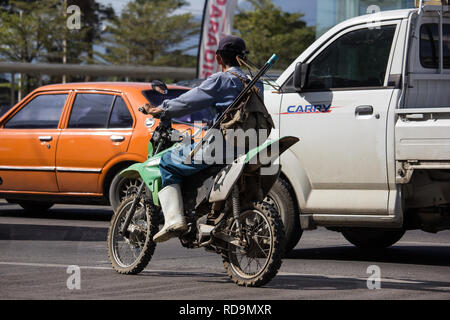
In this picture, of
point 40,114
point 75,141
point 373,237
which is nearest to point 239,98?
point 373,237

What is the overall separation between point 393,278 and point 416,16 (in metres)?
2.35

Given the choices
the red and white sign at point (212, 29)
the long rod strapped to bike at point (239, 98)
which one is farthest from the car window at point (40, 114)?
the red and white sign at point (212, 29)

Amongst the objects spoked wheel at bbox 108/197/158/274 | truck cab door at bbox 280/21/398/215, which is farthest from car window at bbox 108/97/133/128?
spoked wheel at bbox 108/197/158/274

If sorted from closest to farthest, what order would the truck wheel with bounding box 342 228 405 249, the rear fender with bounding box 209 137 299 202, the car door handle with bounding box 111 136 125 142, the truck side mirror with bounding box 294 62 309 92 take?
the rear fender with bounding box 209 137 299 202 < the truck side mirror with bounding box 294 62 309 92 < the truck wheel with bounding box 342 228 405 249 < the car door handle with bounding box 111 136 125 142

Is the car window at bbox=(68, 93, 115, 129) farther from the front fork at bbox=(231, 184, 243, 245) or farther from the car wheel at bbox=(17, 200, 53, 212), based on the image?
the front fork at bbox=(231, 184, 243, 245)

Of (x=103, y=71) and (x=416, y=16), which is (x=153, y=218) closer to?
(x=416, y=16)

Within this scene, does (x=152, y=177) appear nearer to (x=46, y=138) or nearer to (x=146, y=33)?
(x=46, y=138)

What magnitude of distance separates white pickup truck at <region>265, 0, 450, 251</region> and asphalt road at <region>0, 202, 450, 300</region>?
494mm

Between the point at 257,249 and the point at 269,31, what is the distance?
1947 inches

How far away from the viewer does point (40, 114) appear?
12086 mm

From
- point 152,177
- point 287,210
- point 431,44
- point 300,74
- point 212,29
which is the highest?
point 212,29

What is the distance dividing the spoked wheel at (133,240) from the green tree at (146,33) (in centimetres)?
5065

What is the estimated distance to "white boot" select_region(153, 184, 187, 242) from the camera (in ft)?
22.5

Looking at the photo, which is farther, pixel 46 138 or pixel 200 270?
pixel 46 138
